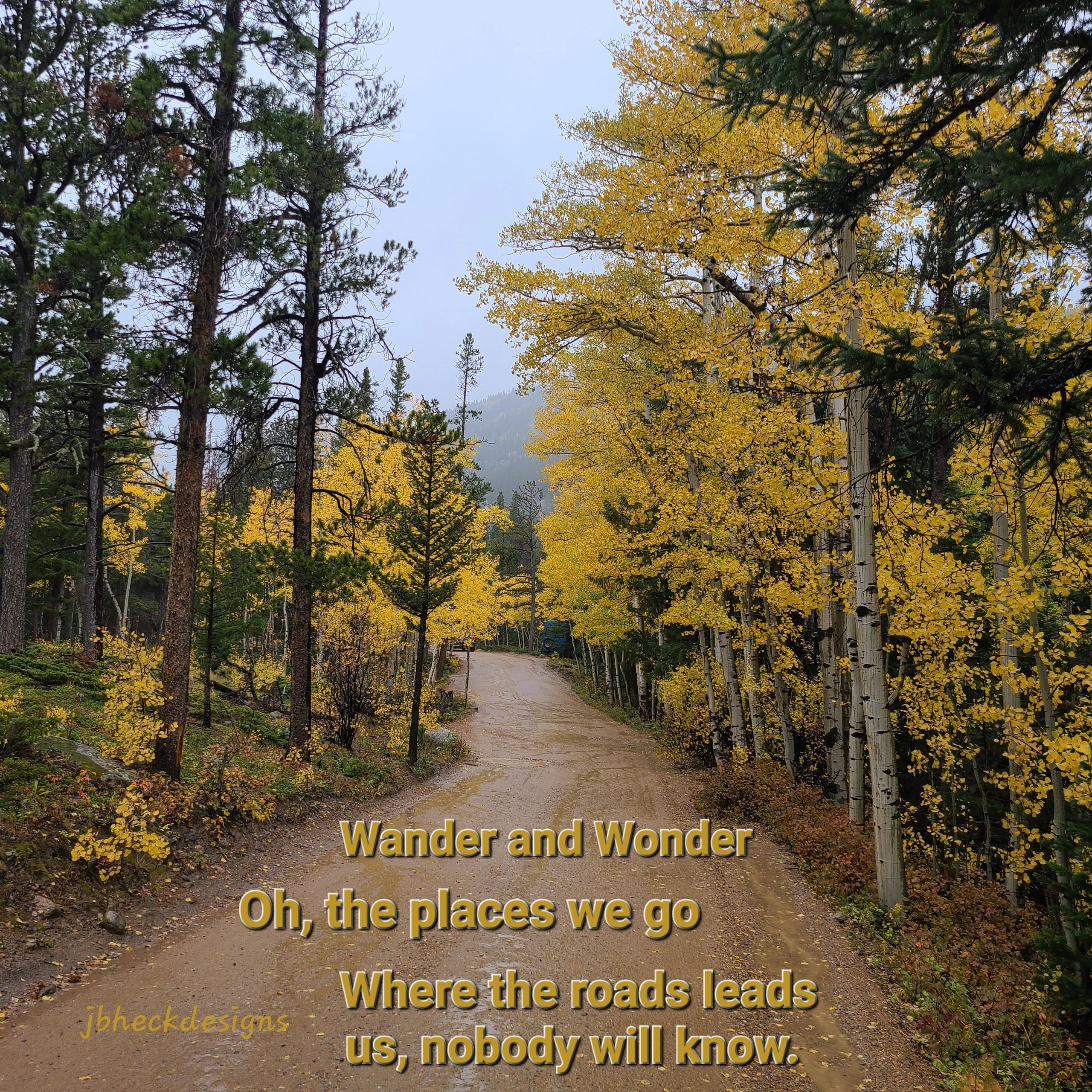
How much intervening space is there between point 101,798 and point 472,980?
14.2ft

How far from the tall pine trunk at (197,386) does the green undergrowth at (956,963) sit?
814 cm

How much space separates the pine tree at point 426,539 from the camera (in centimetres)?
1352

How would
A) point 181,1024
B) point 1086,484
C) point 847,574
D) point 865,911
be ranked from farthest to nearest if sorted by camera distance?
point 847,574 < point 865,911 < point 1086,484 < point 181,1024

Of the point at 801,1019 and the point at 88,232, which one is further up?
the point at 88,232

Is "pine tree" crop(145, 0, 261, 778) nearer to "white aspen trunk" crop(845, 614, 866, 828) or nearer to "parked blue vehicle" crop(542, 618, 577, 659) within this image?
"white aspen trunk" crop(845, 614, 866, 828)

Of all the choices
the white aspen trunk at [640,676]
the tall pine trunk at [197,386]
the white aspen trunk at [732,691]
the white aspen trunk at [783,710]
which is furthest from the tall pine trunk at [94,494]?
the white aspen trunk at [783,710]

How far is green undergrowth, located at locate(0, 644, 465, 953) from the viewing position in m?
5.41

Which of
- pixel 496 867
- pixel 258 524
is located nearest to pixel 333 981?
pixel 496 867

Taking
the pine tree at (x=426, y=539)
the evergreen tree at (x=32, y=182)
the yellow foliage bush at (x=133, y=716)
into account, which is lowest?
the yellow foliage bush at (x=133, y=716)

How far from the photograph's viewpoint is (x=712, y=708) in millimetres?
13648

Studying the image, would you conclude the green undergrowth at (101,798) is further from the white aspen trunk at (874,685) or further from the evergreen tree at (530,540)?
the evergreen tree at (530,540)

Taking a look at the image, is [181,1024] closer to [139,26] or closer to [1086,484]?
[1086,484]

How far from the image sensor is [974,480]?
315 inches

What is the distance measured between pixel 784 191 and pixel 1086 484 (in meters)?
4.40
